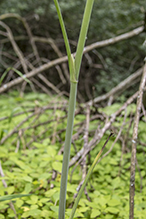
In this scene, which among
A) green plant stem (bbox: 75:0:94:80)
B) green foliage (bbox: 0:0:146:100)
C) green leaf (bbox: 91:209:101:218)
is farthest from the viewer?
green foliage (bbox: 0:0:146:100)

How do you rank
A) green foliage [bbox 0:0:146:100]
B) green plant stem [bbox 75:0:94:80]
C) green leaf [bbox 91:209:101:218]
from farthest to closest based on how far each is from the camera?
green foliage [bbox 0:0:146:100] < green leaf [bbox 91:209:101:218] < green plant stem [bbox 75:0:94:80]

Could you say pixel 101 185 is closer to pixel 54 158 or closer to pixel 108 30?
pixel 54 158

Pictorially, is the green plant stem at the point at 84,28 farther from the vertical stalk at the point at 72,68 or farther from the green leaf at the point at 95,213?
the green leaf at the point at 95,213

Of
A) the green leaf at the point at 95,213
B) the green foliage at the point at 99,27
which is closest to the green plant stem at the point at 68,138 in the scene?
the green leaf at the point at 95,213

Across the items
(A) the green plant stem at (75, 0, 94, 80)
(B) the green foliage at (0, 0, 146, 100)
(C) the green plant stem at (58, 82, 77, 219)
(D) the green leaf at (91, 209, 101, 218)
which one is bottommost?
(D) the green leaf at (91, 209, 101, 218)

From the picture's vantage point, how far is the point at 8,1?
234 cm

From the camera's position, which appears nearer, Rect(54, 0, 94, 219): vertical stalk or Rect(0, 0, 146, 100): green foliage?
Rect(54, 0, 94, 219): vertical stalk

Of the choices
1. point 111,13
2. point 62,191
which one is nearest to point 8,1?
point 111,13

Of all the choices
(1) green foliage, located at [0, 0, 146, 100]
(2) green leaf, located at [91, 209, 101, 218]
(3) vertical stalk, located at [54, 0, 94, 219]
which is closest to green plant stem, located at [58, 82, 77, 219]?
(3) vertical stalk, located at [54, 0, 94, 219]

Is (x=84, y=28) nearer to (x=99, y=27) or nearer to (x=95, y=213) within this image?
(x=95, y=213)

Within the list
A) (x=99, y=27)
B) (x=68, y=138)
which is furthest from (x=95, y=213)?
(x=99, y=27)

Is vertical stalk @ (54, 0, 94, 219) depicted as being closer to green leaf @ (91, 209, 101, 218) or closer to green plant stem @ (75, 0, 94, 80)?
green plant stem @ (75, 0, 94, 80)

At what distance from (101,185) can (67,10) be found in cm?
207

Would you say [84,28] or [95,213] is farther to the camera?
[95,213]
